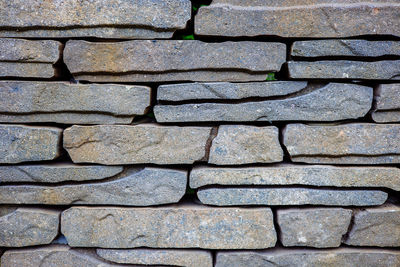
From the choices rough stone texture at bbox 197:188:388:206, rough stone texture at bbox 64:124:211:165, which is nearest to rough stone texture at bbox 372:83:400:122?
rough stone texture at bbox 197:188:388:206

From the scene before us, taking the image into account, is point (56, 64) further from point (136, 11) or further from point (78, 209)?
point (78, 209)

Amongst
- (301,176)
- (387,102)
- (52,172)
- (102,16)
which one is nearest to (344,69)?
(387,102)

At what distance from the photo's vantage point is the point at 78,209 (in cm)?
123

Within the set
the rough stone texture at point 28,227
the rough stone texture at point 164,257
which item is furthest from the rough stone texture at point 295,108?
the rough stone texture at point 28,227

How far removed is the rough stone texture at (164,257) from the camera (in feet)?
4.04

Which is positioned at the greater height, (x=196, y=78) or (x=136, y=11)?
(x=136, y=11)

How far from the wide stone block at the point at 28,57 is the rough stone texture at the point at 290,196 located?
94cm

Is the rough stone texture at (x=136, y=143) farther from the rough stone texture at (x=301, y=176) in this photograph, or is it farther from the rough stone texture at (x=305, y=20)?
the rough stone texture at (x=305, y=20)

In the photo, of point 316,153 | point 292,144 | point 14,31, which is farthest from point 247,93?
point 14,31

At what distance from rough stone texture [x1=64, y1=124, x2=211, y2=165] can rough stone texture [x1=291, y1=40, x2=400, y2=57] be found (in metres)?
0.57

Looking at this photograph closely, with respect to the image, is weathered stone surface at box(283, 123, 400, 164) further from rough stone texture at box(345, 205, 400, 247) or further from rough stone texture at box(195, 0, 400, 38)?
rough stone texture at box(195, 0, 400, 38)

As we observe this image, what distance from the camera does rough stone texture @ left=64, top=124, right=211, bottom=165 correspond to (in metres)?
1.18

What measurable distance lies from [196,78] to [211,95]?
11 cm

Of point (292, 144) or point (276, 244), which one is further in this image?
point (276, 244)
